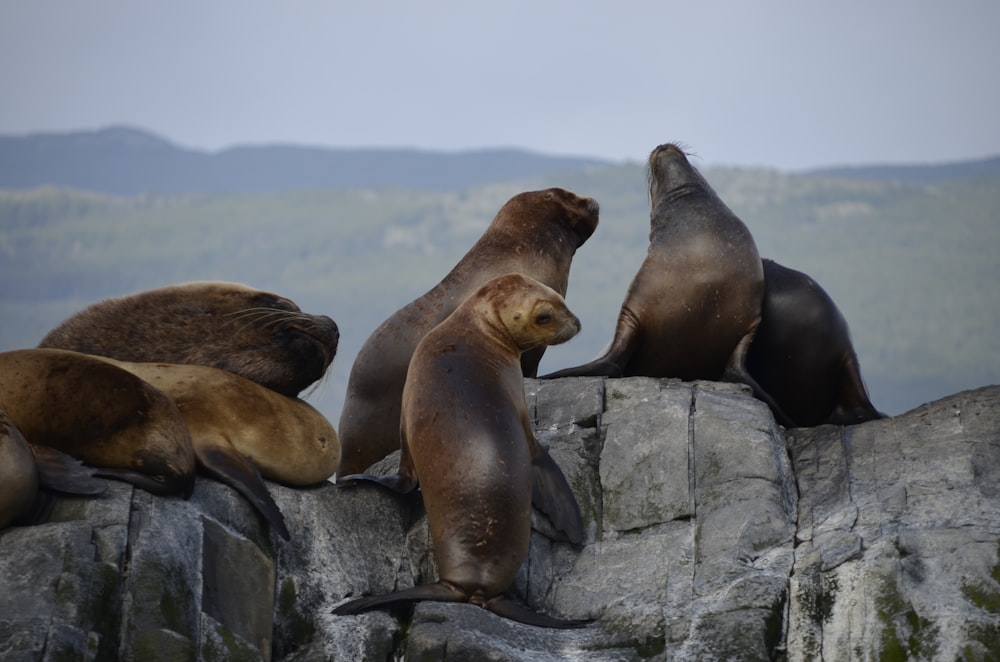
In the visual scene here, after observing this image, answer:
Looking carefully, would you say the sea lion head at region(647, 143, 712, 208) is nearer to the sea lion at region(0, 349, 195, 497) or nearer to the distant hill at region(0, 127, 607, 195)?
the sea lion at region(0, 349, 195, 497)

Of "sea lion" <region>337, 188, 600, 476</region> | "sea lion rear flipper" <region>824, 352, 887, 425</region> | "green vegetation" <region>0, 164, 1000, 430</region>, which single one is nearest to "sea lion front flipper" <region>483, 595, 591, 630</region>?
"sea lion" <region>337, 188, 600, 476</region>

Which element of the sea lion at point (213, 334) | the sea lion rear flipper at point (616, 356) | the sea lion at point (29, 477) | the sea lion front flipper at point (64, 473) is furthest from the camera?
the sea lion rear flipper at point (616, 356)

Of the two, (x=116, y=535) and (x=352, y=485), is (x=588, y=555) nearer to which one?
(x=352, y=485)

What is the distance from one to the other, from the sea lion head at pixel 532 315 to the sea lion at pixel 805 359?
173 centimetres

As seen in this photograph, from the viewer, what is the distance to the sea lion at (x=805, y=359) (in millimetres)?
7746

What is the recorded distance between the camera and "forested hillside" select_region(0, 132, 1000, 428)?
7844cm

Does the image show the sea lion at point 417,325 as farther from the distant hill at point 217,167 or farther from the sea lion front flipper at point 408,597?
the distant hill at point 217,167

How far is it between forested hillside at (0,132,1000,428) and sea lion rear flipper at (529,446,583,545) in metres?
63.4

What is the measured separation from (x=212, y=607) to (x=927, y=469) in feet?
9.68

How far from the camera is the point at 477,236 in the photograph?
9838 centimetres

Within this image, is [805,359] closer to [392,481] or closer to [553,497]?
[553,497]

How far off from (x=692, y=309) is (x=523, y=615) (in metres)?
2.74

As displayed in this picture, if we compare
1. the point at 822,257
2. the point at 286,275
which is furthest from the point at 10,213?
the point at 822,257

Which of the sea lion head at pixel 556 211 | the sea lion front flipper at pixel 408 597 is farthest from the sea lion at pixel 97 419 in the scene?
the sea lion head at pixel 556 211
